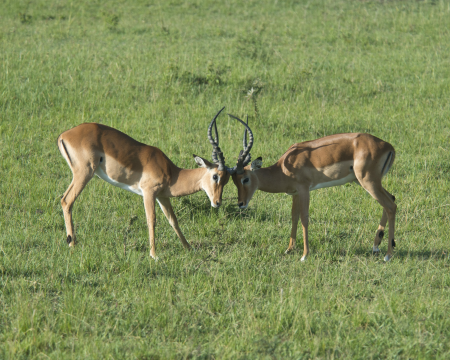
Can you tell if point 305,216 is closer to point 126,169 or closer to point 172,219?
point 172,219

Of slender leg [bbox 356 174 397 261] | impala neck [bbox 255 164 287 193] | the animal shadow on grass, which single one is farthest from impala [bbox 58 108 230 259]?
the animal shadow on grass

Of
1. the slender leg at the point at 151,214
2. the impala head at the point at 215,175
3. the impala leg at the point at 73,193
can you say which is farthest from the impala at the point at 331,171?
the impala leg at the point at 73,193

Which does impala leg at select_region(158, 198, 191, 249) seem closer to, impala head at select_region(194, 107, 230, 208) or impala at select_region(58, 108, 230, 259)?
impala at select_region(58, 108, 230, 259)

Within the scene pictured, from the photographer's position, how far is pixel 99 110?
29.0ft

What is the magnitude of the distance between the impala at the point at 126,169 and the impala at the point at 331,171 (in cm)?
51

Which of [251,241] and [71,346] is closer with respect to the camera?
[71,346]

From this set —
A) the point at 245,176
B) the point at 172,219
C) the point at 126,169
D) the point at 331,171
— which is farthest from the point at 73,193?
the point at 331,171

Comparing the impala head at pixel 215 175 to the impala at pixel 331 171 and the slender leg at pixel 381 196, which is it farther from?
the slender leg at pixel 381 196

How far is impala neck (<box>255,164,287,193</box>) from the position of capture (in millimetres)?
5426

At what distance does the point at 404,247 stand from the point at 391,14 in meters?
11.1

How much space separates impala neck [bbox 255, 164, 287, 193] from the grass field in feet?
1.73

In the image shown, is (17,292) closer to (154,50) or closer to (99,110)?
(99,110)

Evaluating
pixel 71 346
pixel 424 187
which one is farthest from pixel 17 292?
pixel 424 187

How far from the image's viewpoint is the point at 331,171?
5422 mm
